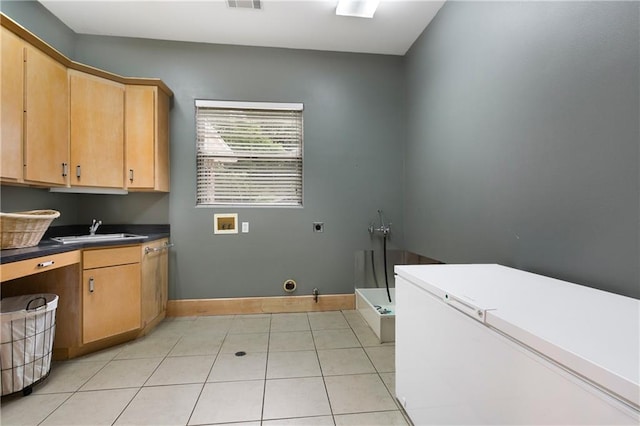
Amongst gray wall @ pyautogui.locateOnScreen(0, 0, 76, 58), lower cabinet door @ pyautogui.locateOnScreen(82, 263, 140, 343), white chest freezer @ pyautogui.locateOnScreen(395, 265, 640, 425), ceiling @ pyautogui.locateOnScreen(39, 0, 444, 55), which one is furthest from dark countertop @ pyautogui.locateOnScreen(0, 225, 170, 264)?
white chest freezer @ pyautogui.locateOnScreen(395, 265, 640, 425)

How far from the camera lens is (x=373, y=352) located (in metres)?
2.19

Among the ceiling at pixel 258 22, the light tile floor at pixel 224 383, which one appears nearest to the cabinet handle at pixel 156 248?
the light tile floor at pixel 224 383

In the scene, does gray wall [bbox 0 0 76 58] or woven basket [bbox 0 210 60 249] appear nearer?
woven basket [bbox 0 210 60 249]

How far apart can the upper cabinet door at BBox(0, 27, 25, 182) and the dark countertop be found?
53 cm

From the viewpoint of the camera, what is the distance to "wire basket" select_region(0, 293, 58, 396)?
5.22ft

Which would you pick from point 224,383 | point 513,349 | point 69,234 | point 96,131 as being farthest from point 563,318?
point 69,234

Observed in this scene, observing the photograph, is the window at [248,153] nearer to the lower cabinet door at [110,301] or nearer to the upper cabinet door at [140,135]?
the upper cabinet door at [140,135]

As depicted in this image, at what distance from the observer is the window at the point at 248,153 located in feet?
9.86

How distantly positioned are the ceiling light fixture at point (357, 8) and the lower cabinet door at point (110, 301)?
2.87 metres

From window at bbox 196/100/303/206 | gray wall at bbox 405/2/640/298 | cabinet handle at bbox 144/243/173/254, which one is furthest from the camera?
window at bbox 196/100/303/206

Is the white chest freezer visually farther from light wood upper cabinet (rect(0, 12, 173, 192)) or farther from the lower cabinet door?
light wood upper cabinet (rect(0, 12, 173, 192))

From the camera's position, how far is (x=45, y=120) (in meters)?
2.09

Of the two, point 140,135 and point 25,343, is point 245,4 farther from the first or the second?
point 25,343

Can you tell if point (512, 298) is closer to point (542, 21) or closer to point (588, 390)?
point (588, 390)
